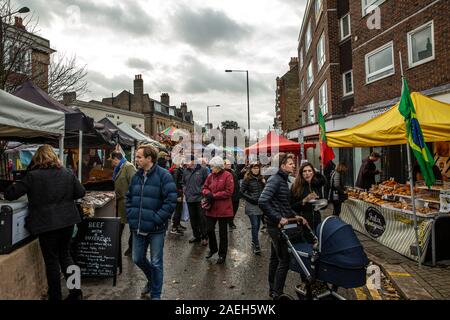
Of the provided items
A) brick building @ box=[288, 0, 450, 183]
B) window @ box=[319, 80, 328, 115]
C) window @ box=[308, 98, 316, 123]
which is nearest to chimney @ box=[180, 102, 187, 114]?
window @ box=[308, 98, 316, 123]

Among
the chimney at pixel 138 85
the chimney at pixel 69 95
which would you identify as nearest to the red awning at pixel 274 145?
the chimney at pixel 69 95

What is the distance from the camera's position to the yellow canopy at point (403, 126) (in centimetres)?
581

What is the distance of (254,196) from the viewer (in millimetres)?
6617

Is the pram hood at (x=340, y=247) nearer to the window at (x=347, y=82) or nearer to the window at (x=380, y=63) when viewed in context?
the window at (x=380, y=63)

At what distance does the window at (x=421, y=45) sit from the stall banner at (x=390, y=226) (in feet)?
21.9

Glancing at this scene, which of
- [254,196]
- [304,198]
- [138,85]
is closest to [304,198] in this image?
[304,198]

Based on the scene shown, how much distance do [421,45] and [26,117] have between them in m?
12.8

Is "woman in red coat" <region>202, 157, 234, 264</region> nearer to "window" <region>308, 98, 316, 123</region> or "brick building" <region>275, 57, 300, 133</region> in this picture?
"window" <region>308, 98, 316, 123</region>

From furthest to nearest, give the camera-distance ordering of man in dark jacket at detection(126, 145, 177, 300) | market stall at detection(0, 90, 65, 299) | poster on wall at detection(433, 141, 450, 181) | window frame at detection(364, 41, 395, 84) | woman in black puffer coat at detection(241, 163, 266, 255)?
window frame at detection(364, 41, 395, 84)
poster on wall at detection(433, 141, 450, 181)
woman in black puffer coat at detection(241, 163, 266, 255)
man in dark jacket at detection(126, 145, 177, 300)
market stall at detection(0, 90, 65, 299)

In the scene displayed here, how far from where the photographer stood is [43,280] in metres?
4.21

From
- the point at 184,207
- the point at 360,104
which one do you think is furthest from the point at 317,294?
the point at 360,104

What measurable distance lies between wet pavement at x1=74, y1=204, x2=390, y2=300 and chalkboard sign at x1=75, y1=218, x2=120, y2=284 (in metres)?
0.25

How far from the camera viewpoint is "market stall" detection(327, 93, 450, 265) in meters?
5.50

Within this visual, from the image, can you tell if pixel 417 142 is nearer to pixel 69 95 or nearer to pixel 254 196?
pixel 254 196
